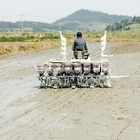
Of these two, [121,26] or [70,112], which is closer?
[70,112]

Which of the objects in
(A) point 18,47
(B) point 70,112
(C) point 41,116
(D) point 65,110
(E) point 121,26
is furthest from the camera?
(E) point 121,26

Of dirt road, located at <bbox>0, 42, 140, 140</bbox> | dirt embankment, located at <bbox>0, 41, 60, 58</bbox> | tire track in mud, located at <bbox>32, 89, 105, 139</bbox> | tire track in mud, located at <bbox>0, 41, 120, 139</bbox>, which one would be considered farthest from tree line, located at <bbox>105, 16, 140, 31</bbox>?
tire track in mud, located at <bbox>0, 41, 120, 139</bbox>

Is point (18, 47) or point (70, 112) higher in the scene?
point (70, 112)

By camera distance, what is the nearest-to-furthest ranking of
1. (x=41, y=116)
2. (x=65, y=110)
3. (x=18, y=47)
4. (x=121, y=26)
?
(x=41, y=116) < (x=65, y=110) < (x=18, y=47) < (x=121, y=26)

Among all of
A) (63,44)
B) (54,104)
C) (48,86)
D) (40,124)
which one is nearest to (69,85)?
(48,86)

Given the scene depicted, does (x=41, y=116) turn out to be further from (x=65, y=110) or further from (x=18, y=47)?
(x=18, y=47)

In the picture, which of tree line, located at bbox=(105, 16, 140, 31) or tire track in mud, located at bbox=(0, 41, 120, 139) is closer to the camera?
tire track in mud, located at bbox=(0, 41, 120, 139)

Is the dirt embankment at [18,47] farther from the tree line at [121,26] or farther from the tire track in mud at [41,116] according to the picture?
the tree line at [121,26]

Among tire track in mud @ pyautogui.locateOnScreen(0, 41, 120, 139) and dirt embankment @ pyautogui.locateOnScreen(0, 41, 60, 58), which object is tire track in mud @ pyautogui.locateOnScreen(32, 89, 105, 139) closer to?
tire track in mud @ pyautogui.locateOnScreen(0, 41, 120, 139)

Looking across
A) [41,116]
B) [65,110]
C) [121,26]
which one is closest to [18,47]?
[65,110]

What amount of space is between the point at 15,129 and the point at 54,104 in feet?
10.3

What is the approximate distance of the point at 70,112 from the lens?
11.8m

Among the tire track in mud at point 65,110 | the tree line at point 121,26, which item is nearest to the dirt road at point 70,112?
the tire track in mud at point 65,110

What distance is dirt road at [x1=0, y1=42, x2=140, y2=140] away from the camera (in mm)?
9539
